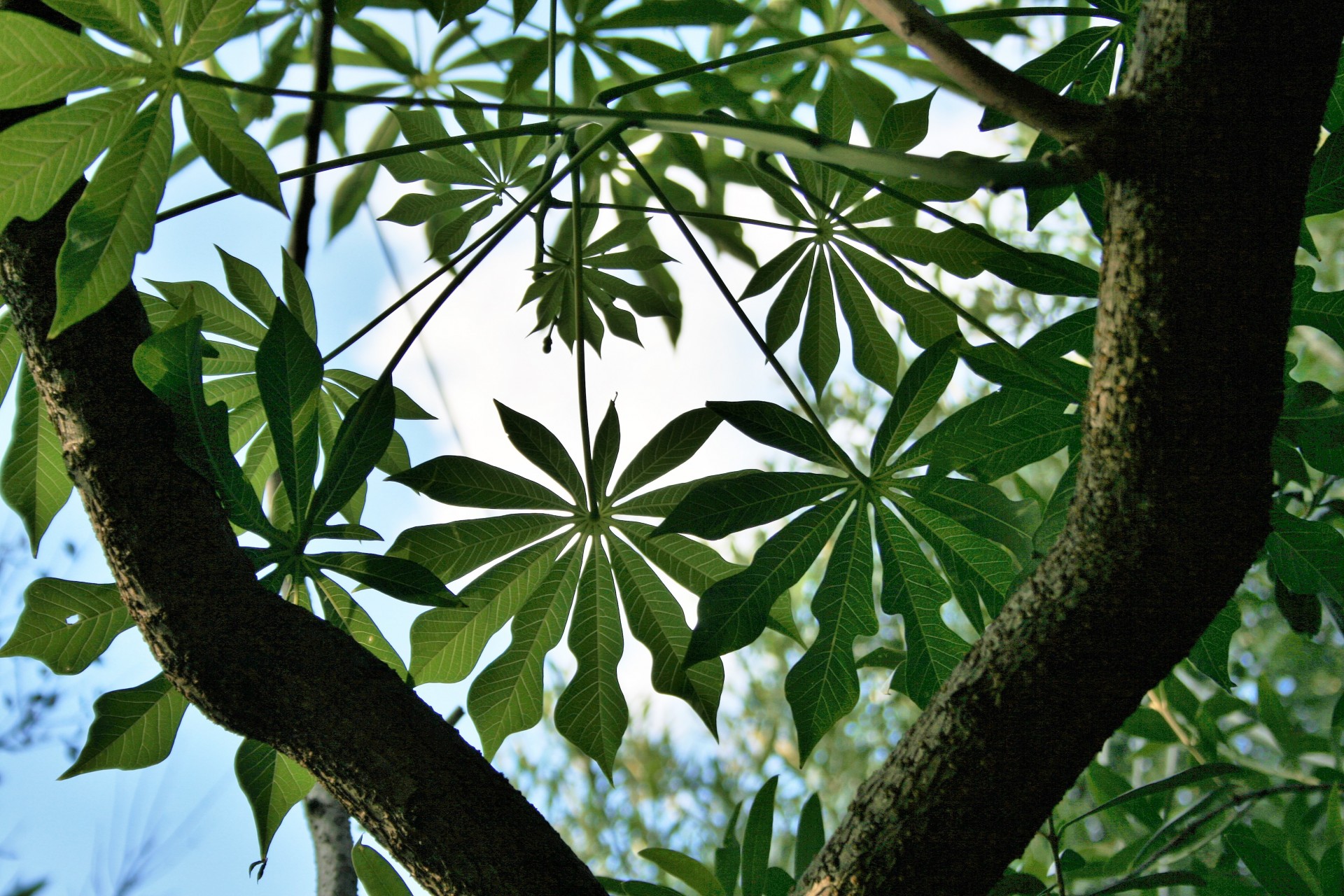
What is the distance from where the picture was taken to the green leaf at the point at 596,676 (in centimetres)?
75

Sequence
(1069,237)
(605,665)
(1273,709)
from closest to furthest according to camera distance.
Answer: (605,665) < (1273,709) < (1069,237)

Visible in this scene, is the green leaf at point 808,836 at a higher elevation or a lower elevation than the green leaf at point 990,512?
lower

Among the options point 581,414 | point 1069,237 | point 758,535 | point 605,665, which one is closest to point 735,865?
point 605,665

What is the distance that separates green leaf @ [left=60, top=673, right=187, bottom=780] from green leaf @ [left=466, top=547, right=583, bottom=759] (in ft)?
0.73

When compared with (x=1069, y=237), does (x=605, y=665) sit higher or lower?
lower

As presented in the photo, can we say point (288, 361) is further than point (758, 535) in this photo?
No

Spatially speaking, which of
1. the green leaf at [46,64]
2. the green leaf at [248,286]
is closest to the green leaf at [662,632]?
the green leaf at [248,286]

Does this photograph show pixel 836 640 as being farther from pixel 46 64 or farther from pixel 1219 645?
pixel 46 64

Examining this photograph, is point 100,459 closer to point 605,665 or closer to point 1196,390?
point 605,665

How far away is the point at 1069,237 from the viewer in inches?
177

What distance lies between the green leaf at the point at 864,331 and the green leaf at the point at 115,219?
0.61m

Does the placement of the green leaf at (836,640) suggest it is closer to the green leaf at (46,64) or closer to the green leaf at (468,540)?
the green leaf at (468,540)

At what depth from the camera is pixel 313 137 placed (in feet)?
3.83

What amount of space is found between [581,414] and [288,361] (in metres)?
0.23
